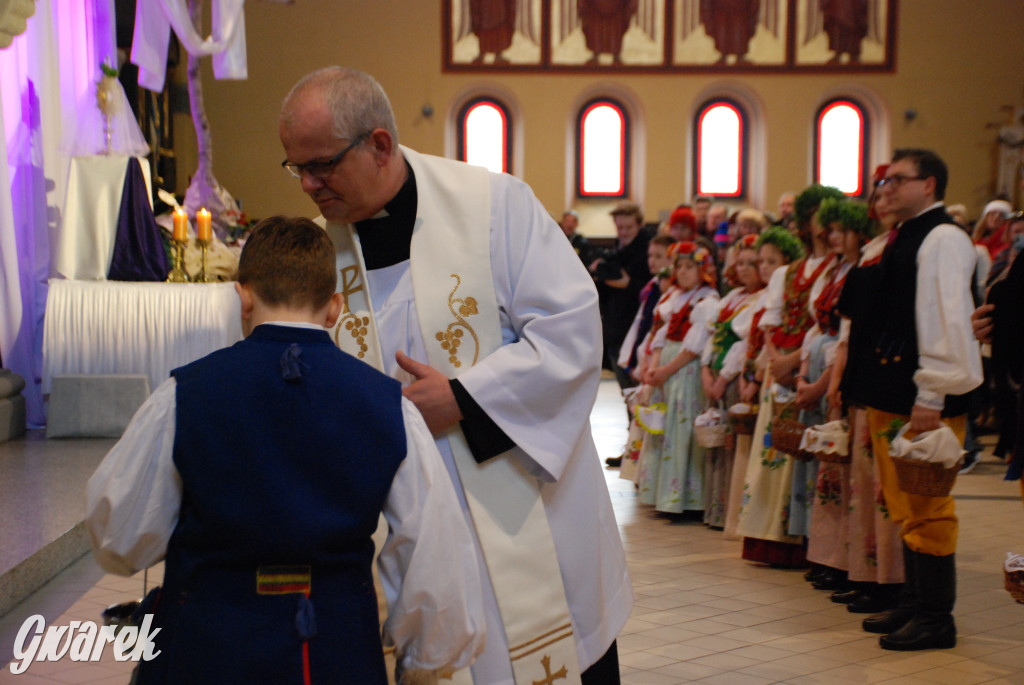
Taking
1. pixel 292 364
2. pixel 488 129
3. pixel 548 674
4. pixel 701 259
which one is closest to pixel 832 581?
pixel 701 259

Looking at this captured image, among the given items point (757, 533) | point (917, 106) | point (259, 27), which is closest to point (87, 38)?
point (757, 533)

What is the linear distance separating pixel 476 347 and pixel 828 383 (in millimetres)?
2843

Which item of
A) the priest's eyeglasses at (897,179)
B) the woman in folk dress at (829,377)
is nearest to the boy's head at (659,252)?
the woman in folk dress at (829,377)

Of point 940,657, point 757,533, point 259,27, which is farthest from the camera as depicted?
point 259,27

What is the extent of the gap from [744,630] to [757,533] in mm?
1096

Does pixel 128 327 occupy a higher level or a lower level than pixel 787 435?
higher

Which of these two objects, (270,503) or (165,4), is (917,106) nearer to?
(165,4)

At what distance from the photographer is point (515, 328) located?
7.54 ft

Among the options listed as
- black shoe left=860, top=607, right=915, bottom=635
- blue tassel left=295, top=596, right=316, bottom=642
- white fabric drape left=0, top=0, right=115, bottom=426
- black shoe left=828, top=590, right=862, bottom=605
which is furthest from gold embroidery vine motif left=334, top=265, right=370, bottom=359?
white fabric drape left=0, top=0, right=115, bottom=426

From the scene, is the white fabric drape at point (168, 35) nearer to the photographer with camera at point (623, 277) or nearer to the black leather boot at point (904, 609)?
the photographer with camera at point (623, 277)

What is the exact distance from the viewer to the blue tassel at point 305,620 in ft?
5.36

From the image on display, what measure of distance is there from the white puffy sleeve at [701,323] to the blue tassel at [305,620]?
4.62 m

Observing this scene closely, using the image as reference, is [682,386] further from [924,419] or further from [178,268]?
[178,268]

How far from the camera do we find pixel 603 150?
1744 centimetres
